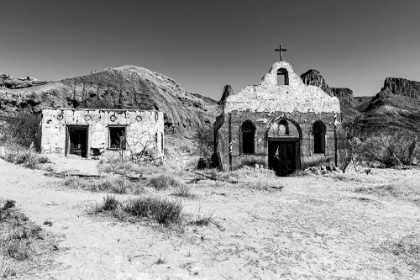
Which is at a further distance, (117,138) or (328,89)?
(328,89)

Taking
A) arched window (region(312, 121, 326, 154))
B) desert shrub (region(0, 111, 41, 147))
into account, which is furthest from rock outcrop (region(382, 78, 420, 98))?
desert shrub (region(0, 111, 41, 147))

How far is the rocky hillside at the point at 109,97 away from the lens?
33.6 m

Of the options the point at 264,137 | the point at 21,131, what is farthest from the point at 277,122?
the point at 21,131

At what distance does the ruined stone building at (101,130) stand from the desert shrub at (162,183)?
9.17 metres

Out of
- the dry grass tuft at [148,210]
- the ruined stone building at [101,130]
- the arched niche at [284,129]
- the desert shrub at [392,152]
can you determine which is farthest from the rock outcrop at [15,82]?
the dry grass tuft at [148,210]

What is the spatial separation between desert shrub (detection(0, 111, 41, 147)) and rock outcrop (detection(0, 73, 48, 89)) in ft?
57.6

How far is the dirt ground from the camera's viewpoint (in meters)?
3.38

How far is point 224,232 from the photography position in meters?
4.87

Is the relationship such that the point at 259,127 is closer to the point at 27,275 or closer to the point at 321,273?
the point at 321,273

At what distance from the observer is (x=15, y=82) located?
3878 centimetres

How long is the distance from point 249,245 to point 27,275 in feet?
9.58

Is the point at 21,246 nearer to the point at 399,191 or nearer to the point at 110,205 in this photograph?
the point at 110,205

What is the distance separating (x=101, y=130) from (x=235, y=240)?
1551 centimetres

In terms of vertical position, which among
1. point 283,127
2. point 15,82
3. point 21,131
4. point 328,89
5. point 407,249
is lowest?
point 407,249
